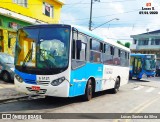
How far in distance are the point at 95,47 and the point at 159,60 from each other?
171ft

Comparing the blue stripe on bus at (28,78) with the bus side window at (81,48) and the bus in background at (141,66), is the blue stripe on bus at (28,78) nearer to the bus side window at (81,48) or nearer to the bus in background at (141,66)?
the bus side window at (81,48)

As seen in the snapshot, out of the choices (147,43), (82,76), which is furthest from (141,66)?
(147,43)

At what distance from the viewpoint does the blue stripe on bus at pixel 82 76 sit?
10.0 m

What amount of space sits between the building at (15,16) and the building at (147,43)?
40708mm

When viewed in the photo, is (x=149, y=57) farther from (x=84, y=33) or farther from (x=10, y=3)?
(x=84, y=33)

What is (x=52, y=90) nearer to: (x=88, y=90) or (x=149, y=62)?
(x=88, y=90)

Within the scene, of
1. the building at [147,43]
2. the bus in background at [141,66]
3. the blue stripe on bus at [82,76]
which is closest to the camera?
the blue stripe on bus at [82,76]

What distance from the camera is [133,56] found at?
30391mm

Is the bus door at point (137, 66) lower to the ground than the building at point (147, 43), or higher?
lower

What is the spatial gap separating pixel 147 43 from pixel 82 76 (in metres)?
56.9

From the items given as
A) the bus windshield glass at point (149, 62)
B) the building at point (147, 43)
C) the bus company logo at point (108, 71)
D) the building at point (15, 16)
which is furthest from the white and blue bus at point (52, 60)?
the building at point (147, 43)

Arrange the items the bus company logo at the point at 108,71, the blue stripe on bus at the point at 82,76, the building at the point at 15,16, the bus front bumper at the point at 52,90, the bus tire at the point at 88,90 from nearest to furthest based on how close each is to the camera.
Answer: the bus front bumper at the point at 52,90, the blue stripe on bus at the point at 82,76, the bus tire at the point at 88,90, the bus company logo at the point at 108,71, the building at the point at 15,16

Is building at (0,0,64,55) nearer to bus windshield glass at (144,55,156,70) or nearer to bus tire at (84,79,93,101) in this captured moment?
bus tire at (84,79,93,101)

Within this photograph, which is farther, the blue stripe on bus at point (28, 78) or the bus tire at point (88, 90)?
the bus tire at point (88, 90)
